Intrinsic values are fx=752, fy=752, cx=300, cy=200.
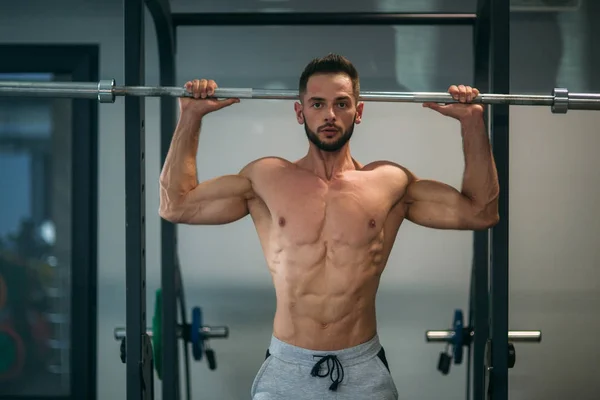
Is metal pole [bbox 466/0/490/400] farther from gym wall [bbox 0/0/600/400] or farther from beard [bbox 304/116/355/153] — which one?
beard [bbox 304/116/355/153]

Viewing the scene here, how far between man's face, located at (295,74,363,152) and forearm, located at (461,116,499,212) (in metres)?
→ 0.32

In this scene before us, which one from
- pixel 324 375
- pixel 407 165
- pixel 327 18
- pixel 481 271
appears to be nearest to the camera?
pixel 324 375

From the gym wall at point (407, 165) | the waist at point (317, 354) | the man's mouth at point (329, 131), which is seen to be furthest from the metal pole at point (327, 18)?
the waist at point (317, 354)

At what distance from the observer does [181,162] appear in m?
2.08

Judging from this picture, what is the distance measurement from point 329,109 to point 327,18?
845 millimetres

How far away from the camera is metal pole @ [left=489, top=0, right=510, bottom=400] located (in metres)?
2.04

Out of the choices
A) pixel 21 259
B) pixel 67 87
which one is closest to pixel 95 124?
pixel 21 259

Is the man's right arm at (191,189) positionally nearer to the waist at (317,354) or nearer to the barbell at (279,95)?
the barbell at (279,95)

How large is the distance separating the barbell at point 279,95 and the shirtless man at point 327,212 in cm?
4

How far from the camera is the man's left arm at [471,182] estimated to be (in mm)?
2039

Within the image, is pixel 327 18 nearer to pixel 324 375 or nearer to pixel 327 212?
pixel 327 212

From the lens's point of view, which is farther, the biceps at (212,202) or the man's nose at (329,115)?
the biceps at (212,202)

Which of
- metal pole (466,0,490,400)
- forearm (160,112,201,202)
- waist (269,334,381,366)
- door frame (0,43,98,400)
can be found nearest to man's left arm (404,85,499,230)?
waist (269,334,381,366)

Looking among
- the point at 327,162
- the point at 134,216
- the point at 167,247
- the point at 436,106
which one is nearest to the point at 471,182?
the point at 436,106
